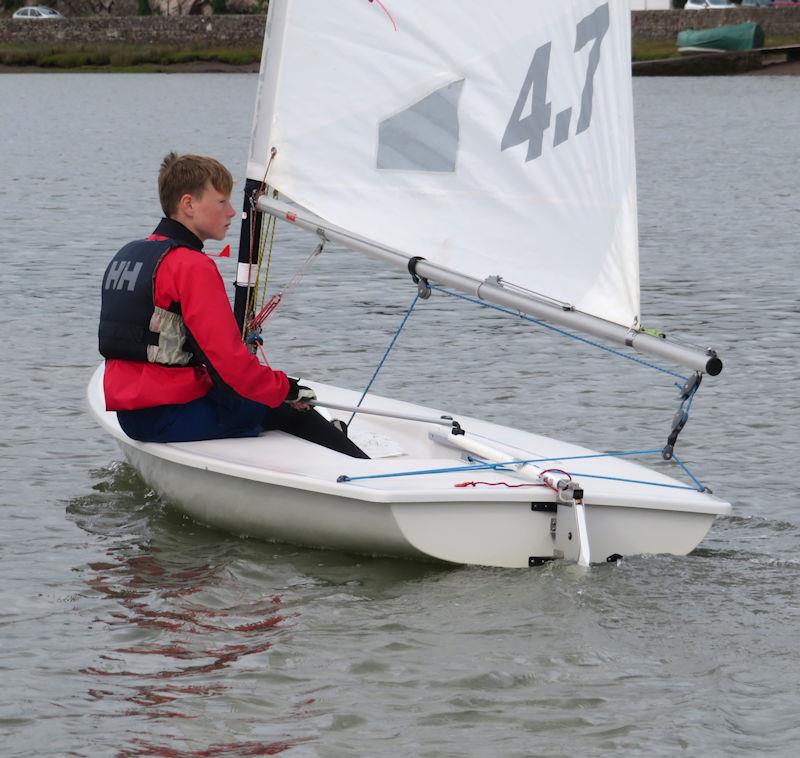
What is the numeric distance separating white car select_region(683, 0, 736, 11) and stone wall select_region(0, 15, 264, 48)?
16172 millimetres

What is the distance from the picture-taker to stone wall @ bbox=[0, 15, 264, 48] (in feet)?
192

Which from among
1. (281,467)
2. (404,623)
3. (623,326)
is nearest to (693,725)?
(404,623)

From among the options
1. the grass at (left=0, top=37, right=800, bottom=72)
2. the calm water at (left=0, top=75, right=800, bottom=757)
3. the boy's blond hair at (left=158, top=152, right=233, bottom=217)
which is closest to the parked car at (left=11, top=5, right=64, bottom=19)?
the grass at (left=0, top=37, right=800, bottom=72)

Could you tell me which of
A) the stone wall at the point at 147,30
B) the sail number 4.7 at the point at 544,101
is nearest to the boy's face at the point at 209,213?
the sail number 4.7 at the point at 544,101

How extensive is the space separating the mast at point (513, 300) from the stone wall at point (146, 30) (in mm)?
53979

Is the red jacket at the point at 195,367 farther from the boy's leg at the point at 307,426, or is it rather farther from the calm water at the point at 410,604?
the calm water at the point at 410,604

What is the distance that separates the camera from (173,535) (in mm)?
6020

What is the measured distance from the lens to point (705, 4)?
55.0m

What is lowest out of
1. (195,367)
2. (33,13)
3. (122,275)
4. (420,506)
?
(420,506)

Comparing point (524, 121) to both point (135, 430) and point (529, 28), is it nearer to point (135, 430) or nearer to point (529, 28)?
point (529, 28)

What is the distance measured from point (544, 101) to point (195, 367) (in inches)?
63.1

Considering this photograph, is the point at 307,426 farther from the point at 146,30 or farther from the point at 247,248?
the point at 146,30

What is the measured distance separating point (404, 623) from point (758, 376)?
16.1 ft

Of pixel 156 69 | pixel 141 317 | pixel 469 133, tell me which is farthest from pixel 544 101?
pixel 156 69
